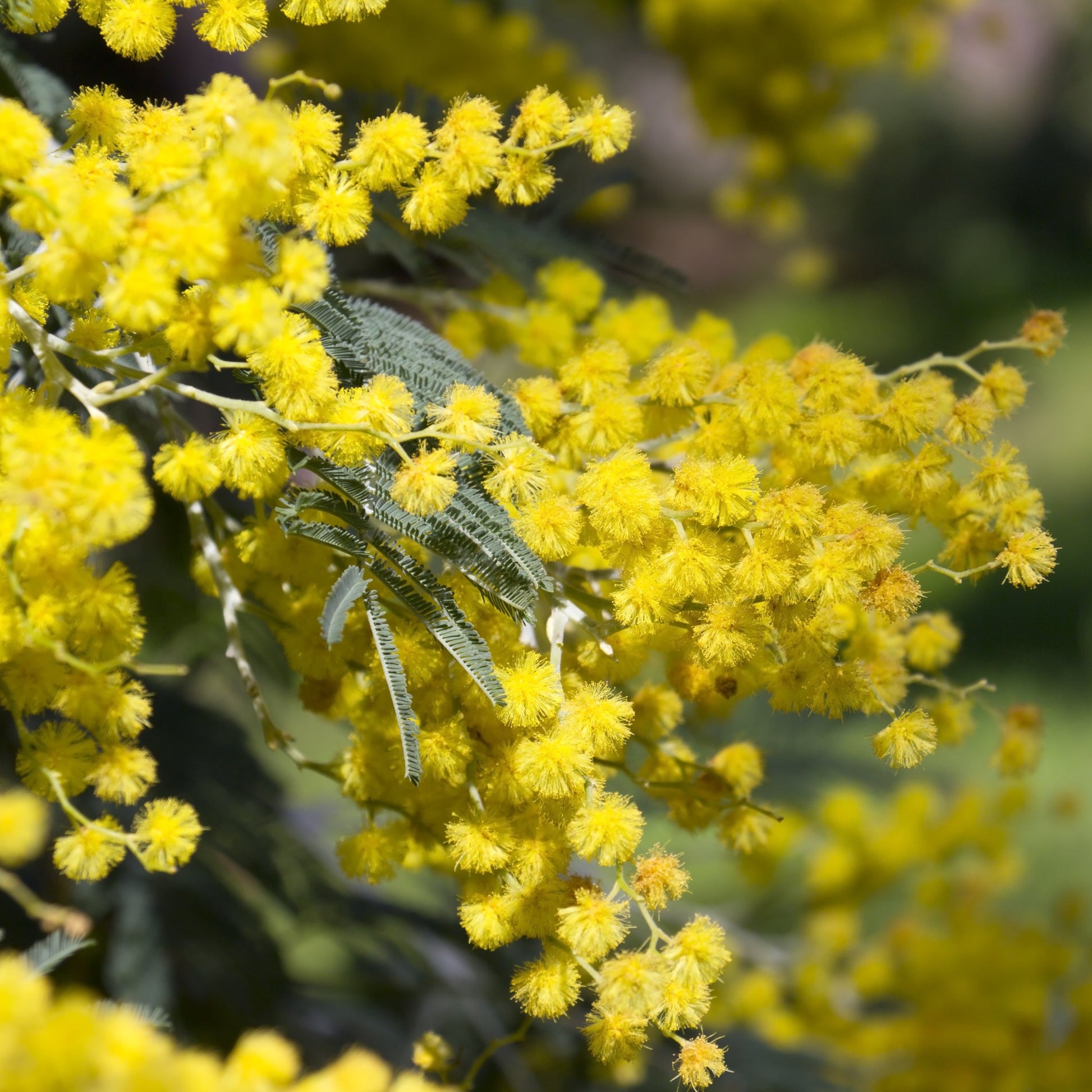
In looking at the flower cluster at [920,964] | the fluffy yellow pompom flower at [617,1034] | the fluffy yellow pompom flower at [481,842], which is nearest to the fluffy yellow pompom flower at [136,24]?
the fluffy yellow pompom flower at [481,842]

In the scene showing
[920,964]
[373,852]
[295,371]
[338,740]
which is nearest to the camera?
[295,371]

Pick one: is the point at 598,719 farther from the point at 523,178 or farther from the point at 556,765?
the point at 523,178

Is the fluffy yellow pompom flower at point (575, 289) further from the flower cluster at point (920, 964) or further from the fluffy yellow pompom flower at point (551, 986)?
the flower cluster at point (920, 964)

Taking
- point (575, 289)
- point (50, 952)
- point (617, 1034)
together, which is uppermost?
point (575, 289)

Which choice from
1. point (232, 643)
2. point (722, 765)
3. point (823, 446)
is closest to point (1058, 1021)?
point (722, 765)

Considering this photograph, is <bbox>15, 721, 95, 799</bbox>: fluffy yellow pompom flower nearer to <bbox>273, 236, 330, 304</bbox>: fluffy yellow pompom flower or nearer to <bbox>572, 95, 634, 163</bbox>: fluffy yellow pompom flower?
<bbox>273, 236, 330, 304</bbox>: fluffy yellow pompom flower

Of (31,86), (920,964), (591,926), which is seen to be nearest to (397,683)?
(591,926)

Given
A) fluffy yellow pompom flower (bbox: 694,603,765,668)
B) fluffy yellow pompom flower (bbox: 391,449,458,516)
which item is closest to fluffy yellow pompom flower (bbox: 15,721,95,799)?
fluffy yellow pompom flower (bbox: 391,449,458,516)
